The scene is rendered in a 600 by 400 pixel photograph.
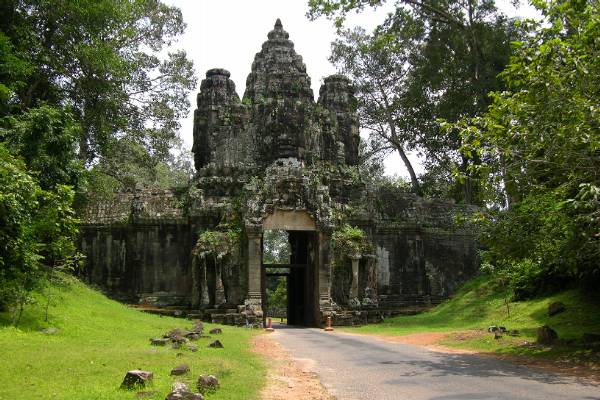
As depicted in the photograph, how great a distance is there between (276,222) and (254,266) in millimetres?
1922

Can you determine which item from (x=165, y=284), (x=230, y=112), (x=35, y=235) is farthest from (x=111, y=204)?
(x=35, y=235)

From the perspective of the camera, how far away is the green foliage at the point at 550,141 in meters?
11.3

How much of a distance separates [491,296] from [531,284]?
367 cm

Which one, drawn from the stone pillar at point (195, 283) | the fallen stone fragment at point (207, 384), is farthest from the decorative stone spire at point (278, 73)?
the fallen stone fragment at point (207, 384)

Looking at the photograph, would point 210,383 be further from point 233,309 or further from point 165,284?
point 165,284

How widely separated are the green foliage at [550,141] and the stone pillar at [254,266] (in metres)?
10.7

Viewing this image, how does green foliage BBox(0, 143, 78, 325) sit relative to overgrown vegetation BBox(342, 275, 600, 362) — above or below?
above

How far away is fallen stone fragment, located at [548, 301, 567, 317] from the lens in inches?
649

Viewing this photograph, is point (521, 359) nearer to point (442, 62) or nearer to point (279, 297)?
point (442, 62)

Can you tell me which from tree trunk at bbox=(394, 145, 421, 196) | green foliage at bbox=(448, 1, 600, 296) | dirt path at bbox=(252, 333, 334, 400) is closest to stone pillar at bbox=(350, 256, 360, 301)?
dirt path at bbox=(252, 333, 334, 400)

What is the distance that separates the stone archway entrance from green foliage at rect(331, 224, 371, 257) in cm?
90

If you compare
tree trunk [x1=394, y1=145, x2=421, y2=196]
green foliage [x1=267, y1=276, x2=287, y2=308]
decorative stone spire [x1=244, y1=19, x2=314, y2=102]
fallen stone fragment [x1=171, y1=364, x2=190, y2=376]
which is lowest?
fallen stone fragment [x1=171, y1=364, x2=190, y2=376]

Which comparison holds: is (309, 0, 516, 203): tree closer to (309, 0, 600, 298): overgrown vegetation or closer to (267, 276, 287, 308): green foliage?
(309, 0, 600, 298): overgrown vegetation

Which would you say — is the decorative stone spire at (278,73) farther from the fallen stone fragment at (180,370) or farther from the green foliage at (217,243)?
the fallen stone fragment at (180,370)
